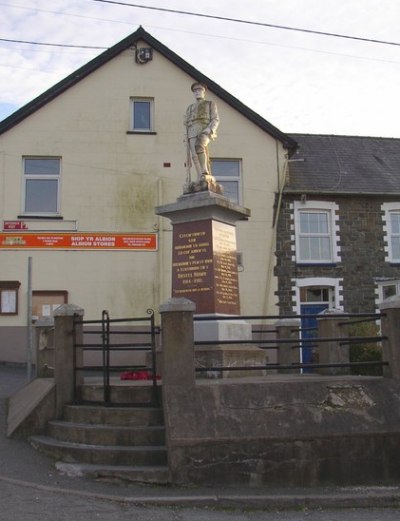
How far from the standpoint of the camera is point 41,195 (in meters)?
18.9

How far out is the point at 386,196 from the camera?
19984mm

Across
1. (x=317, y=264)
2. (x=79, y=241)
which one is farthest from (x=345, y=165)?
(x=79, y=241)

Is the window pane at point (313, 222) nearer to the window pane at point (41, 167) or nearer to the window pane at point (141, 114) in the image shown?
the window pane at point (141, 114)

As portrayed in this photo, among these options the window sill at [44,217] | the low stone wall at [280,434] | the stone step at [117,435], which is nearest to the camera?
the low stone wall at [280,434]

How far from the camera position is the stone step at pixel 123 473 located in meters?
6.51

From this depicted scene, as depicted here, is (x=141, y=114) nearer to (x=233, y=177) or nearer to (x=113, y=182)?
(x=113, y=182)

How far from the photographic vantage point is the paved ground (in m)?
5.64

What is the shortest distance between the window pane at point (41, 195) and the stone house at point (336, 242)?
23.5 ft

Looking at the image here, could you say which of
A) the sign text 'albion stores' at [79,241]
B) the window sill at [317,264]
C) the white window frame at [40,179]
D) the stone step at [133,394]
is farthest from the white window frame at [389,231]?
the stone step at [133,394]

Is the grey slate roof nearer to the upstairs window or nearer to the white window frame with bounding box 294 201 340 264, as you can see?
the white window frame with bounding box 294 201 340 264

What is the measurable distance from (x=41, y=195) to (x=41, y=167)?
0.90 m

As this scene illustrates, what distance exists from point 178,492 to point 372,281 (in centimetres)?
1456

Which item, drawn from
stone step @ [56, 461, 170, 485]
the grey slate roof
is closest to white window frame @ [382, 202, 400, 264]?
the grey slate roof

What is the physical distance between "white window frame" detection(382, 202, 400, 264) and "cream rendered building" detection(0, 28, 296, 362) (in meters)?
3.74
